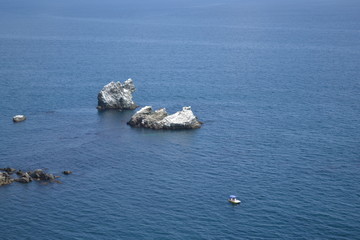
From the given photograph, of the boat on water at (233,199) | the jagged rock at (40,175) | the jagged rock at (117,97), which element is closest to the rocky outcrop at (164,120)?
the jagged rock at (117,97)

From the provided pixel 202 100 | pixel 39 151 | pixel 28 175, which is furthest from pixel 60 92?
pixel 28 175

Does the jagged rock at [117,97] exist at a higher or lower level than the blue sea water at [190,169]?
higher

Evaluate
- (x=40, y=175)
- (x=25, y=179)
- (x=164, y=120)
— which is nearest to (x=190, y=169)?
(x=164, y=120)

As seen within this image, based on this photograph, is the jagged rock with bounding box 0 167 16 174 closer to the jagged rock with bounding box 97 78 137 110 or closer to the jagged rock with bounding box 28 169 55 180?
the jagged rock with bounding box 28 169 55 180

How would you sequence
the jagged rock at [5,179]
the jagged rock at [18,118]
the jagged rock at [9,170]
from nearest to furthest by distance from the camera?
the jagged rock at [5,179], the jagged rock at [9,170], the jagged rock at [18,118]

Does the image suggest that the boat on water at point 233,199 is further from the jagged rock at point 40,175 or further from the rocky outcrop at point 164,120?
the rocky outcrop at point 164,120

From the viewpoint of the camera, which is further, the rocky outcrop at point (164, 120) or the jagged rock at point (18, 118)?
the jagged rock at point (18, 118)

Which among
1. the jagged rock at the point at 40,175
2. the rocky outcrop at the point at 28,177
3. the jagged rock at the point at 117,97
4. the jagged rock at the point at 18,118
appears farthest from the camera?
the jagged rock at the point at 117,97
